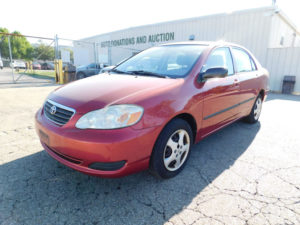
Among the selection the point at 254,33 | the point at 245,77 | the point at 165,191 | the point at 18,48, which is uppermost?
the point at 18,48

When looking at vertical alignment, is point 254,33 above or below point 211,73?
above

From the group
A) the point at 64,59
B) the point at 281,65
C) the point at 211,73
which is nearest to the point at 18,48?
the point at 64,59

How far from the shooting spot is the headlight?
166cm

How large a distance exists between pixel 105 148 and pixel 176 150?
88cm

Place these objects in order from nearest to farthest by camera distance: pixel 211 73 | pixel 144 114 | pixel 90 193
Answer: pixel 144 114
pixel 90 193
pixel 211 73

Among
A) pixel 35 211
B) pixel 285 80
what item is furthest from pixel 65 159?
pixel 285 80

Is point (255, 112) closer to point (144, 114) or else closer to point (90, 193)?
point (144, 114)

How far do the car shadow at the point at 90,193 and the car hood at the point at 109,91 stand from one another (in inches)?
33.2

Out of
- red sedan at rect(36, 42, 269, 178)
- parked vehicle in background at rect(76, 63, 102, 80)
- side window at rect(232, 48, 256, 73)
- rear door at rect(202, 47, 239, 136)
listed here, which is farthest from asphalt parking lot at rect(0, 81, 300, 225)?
parked vehicle in background at rect(76, 63, 102, 80)

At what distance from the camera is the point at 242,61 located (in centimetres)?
350

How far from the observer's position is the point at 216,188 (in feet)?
6.75

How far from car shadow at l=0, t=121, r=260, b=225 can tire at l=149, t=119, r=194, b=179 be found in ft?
0.48

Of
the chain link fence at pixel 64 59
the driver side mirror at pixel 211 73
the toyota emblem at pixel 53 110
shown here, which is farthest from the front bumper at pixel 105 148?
the chain link fence at pixel 64 59

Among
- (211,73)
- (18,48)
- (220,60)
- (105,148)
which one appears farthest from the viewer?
(18,48)
